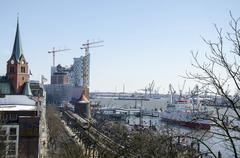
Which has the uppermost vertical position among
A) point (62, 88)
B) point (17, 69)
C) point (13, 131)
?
point (17, 69)

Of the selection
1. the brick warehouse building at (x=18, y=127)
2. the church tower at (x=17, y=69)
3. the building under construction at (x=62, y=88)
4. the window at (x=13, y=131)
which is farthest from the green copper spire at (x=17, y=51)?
the building under construction at (x=62, y=88)

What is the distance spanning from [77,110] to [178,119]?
22313 millimetres

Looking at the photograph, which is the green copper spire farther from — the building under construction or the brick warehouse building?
the building under construction

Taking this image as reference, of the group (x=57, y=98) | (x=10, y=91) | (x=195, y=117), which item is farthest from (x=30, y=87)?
(x=57, y=98)

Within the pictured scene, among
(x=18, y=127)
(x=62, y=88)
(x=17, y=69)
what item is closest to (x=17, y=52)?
(x=17, y=69)

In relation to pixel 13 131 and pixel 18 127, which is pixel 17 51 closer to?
pixel 18 127

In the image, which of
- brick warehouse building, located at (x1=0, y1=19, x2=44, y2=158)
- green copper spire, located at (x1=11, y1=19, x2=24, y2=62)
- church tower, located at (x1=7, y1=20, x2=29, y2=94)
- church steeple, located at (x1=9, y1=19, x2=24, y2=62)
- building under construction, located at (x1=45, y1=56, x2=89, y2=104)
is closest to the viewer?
brick warehouse building, located at (x1=0, y1=19, x2=44, y2=158)

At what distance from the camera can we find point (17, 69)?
5688 cm

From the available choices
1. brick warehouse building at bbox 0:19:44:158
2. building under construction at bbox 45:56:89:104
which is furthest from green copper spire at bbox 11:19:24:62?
building under construction at bbox 45:56:89:104

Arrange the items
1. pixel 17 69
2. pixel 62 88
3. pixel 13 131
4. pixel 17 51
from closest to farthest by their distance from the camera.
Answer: pixel 13 131
pixel 17 51
pixel 17 69
pixel 62 88

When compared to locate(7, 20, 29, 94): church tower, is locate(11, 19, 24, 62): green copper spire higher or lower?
higher

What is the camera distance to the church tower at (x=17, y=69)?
56500 millimetres

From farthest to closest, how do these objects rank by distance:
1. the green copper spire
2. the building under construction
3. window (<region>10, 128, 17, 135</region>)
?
1. the building under construction
2. the green copper spire
3. window (<region>10, 128, 17, 135</region>)

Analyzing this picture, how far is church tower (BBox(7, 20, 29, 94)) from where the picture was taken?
56500mm
